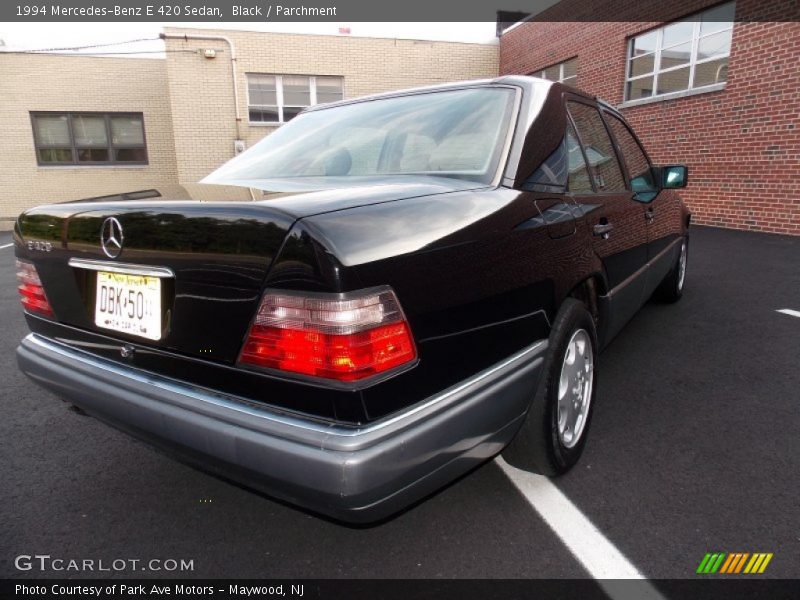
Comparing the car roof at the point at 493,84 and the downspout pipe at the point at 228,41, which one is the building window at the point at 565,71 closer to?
the downspout pipe at the point at 228,41

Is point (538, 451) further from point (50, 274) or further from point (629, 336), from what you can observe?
point (629, 336)

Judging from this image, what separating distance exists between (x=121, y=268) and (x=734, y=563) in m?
2.19

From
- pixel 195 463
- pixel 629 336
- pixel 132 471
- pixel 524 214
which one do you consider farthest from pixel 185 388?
pixel 629 336

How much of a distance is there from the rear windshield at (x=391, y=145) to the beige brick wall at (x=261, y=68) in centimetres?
1246

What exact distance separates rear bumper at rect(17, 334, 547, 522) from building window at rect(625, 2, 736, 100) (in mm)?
9860

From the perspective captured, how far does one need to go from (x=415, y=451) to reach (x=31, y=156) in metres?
17.8

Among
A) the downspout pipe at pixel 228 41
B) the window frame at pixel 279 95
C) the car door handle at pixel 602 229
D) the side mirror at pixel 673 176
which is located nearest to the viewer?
the car door handle at pixel 602 229

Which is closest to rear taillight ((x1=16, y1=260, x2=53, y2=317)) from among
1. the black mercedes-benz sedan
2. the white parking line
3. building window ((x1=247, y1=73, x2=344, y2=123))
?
the black mercedes-benz sedan

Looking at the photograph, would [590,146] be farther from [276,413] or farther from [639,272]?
[276,413]

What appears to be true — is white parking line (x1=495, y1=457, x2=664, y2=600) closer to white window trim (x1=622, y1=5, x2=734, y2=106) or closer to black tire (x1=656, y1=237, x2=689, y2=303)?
black tire (x1=656, y1=237, x2=689, y2=303)

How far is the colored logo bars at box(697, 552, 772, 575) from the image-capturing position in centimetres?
174

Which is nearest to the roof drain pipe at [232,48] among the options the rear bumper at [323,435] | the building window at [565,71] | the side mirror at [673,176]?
the building window at [565,71]

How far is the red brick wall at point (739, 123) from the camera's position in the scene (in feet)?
26.7

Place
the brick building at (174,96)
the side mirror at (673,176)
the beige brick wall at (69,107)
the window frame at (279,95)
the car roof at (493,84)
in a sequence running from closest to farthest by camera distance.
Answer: the car roof at (493,84) < the side mirror at (673,176) < the brick building at (174,96) < the window frame at (279,95) < the beige brick wall at (69,107)
